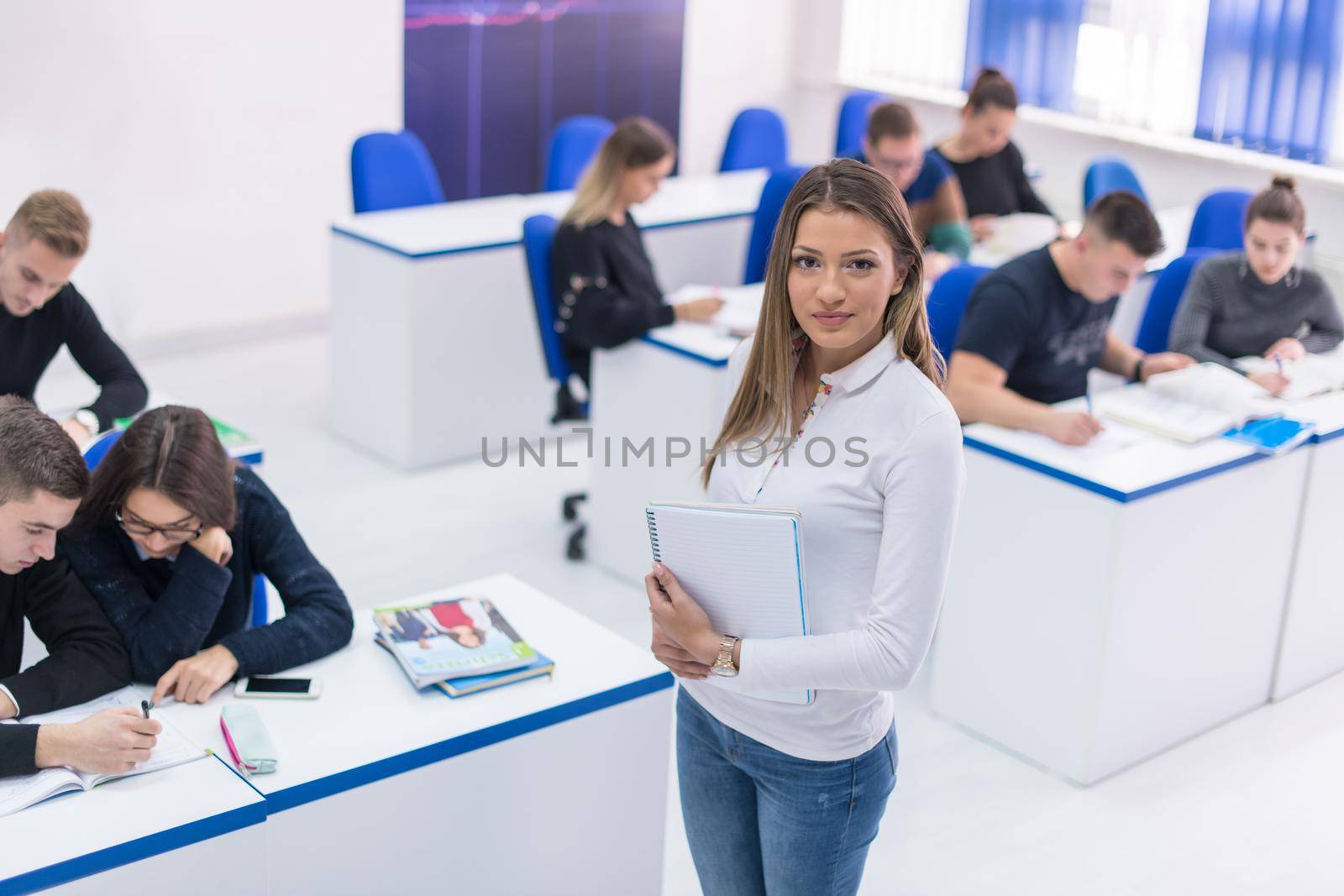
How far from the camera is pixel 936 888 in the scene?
A: 2.82m

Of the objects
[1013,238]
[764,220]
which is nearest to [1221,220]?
[1013,238]

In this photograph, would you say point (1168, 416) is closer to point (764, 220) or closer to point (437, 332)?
point (764, 220)

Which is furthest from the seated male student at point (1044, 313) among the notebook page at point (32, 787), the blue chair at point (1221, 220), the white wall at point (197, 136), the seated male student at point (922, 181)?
the white wall at point (197, 136)

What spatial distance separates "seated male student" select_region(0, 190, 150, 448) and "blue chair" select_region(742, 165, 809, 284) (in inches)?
85.2

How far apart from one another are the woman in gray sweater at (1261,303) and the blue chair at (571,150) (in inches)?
99.3

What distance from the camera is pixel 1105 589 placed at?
307 cm

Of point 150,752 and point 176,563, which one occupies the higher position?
point 176,563

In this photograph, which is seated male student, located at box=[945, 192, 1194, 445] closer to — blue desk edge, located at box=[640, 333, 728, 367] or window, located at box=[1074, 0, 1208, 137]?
blue desk edge, located at box=[640, 333, 728, 367]

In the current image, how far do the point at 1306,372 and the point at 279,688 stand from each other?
2.91 m

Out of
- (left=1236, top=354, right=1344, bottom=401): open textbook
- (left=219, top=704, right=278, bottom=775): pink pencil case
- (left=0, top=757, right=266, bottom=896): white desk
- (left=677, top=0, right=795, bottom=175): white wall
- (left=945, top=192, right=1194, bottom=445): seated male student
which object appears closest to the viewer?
(left=0, top=757, right=266, bottom=896): white desk

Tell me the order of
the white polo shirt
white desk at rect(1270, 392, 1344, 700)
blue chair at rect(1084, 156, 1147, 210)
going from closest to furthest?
1. the white polo shirt
2. white desk at rect(1270, 392, 1344, 700)
3. blue chair at rect(1084, 156, 1147, 210)

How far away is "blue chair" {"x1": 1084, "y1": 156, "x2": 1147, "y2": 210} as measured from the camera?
5637 mm

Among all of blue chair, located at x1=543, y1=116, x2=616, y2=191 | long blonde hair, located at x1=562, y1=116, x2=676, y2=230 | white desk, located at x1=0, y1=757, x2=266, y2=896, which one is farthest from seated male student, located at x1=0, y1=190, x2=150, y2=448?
blue chair, located at x1=543, y1=116, x2=616, y2=191

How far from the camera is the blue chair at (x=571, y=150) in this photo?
566 centimetres
